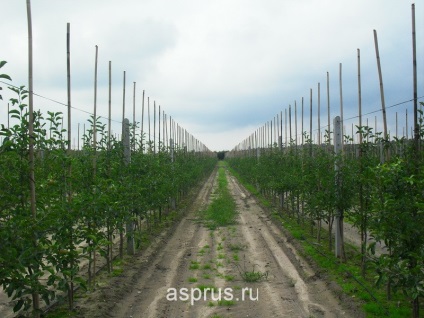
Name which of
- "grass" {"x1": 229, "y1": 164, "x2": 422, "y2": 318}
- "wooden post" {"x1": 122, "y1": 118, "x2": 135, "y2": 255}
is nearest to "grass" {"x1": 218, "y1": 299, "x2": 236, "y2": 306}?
"grass" {"x1": 229, "y1": 164, "x2": 422, "y2": 318}

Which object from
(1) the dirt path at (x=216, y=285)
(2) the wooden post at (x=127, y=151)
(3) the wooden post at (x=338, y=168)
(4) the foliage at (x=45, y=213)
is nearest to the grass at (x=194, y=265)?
(1) the dirt path at (x=216, y=285)

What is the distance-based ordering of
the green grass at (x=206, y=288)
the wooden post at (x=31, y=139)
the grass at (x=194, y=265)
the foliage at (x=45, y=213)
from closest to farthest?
the foliage at (x=45, y=213), the wooden post at (x=31, y=139), the green grass at (x=206, y=288), the grass at (x=194, y=265)

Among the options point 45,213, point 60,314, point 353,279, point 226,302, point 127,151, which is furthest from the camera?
point 127,151

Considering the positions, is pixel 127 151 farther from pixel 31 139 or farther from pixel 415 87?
pixel 415 87

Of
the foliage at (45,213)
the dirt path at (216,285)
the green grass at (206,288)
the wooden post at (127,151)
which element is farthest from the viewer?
the wooden post at (127,151)

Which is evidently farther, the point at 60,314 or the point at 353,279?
the point at 353,279

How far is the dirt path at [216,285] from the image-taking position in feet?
25.3

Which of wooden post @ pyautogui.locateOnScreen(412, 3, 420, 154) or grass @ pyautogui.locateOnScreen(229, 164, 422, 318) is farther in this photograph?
grass @ pyautogui.locateOnScreen(229, 164, 422, 318)

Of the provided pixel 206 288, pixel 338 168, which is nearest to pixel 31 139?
pixel 206 288

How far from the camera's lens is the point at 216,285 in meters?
9.27

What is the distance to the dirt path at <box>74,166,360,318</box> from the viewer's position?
773 cm

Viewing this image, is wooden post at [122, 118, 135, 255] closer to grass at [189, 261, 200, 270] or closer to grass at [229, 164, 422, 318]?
grass at [189, 261, 200, 270]

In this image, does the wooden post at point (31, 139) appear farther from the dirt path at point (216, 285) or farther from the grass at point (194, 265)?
the grass at point (194, 265)

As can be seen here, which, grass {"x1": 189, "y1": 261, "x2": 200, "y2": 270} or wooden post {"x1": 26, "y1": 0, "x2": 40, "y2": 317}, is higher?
wooden post {"x1": 26, "y1": 0, "x2": 40, "y2": 317}
